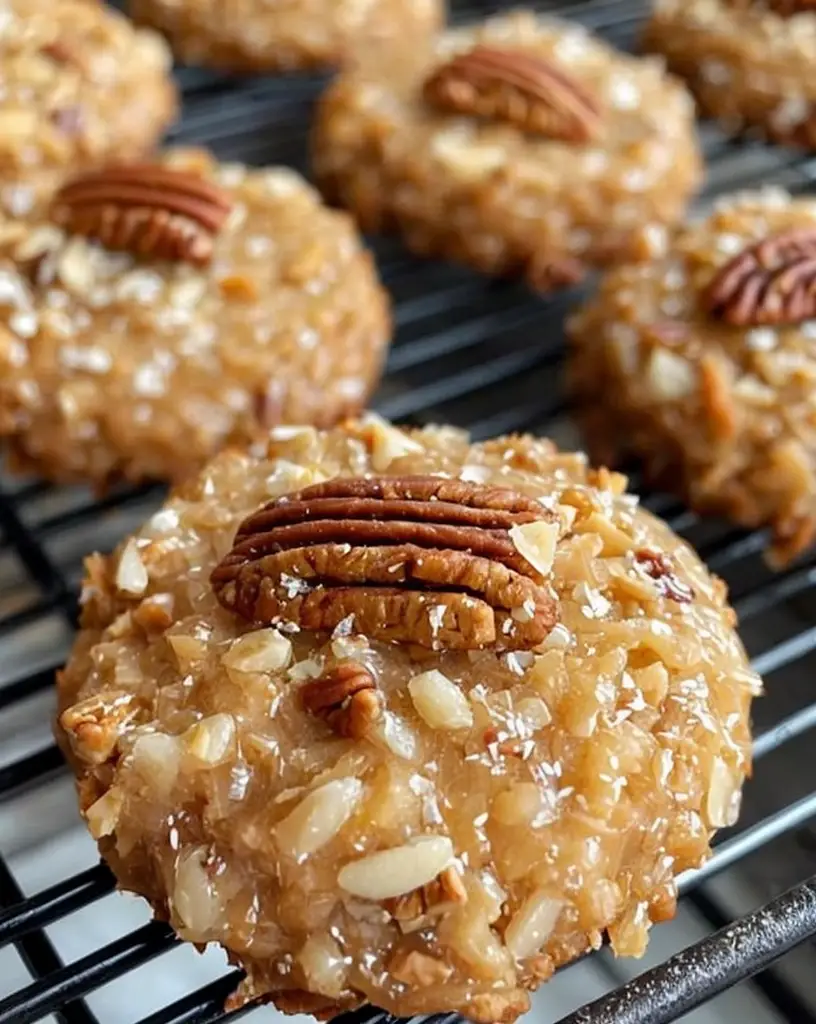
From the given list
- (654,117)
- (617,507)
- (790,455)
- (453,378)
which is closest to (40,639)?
(453,378)

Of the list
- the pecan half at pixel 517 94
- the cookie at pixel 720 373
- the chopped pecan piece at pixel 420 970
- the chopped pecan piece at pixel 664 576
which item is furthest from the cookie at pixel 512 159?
the chopped pecan piece at pixel 420 970

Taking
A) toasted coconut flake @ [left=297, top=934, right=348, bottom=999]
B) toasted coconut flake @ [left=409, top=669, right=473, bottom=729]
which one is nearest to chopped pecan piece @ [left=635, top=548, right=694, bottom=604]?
toasted coconut flake @ [left=409, top=669, right=473, bottom=729]

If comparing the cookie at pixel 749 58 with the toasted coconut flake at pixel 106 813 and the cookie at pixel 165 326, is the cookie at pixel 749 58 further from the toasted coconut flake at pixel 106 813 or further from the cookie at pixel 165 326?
the toasted coconut flake at pixel 106 813

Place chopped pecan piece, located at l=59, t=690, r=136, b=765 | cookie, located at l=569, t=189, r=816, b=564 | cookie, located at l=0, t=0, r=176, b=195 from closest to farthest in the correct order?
1. chopped pecan piece, located at l=59, t=690, r=136, b=765
2. cookie, located at l=569, t=189, r=816, b=564
3. cookie, located at l=0, t=0, r=176, b=195

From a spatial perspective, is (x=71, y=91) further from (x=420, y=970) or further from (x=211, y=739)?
(x=420, y=970)

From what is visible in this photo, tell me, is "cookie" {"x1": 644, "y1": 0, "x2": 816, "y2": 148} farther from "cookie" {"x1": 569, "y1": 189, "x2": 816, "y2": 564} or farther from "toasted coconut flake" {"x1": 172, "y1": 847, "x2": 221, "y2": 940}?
"toasted coconut flake" {"x1": 172, "y1": 847, "x2": 221, "y2": 940}

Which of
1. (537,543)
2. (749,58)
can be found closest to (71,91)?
(749,58)
